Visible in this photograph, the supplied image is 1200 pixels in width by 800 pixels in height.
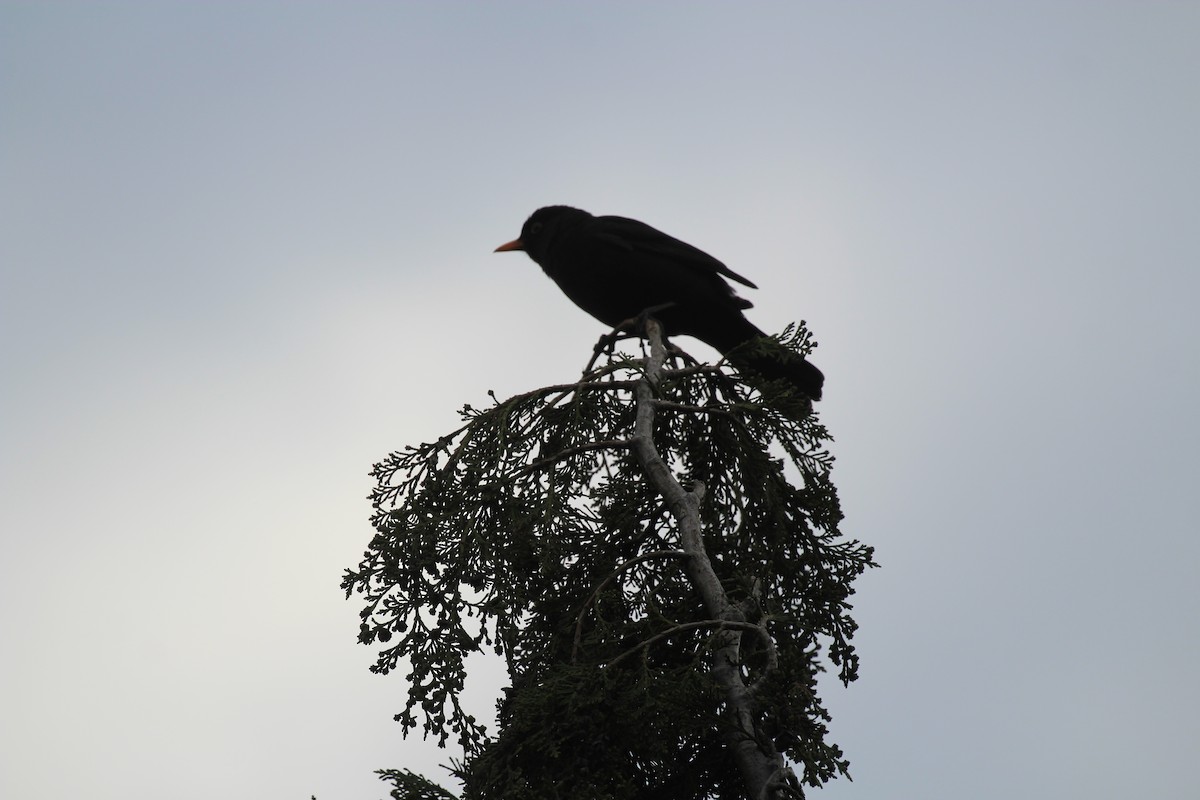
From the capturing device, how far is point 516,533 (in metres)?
4.69

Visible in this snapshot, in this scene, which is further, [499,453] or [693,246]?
[693,246]

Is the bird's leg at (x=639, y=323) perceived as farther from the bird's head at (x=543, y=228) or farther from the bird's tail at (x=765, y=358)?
the bird's head at (x=543, y=228)

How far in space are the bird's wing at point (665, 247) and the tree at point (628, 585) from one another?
43.9 inches

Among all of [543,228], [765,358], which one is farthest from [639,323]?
[543,228]

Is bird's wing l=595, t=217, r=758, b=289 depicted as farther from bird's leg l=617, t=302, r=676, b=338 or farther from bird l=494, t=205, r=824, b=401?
bird's leg l=617, t=302, r=676, b=338

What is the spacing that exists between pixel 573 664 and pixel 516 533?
0.70m

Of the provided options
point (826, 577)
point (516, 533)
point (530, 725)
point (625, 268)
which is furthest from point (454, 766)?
point (625, 268)

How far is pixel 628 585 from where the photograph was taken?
5109 mm

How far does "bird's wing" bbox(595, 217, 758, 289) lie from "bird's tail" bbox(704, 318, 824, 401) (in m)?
0.31

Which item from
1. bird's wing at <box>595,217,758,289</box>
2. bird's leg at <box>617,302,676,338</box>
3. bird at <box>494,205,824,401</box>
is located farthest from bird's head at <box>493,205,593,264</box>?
bird's leg at <box>617,302,676,338</box>

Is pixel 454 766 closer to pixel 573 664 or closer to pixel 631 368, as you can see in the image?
pixel 573 664

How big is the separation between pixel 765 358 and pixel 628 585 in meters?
1.80

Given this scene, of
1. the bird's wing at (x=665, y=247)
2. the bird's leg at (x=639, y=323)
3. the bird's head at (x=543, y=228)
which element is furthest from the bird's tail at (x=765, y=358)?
the bird's head at (x=543, y=228)

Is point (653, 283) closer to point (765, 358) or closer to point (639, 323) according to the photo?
point (639, 323)
